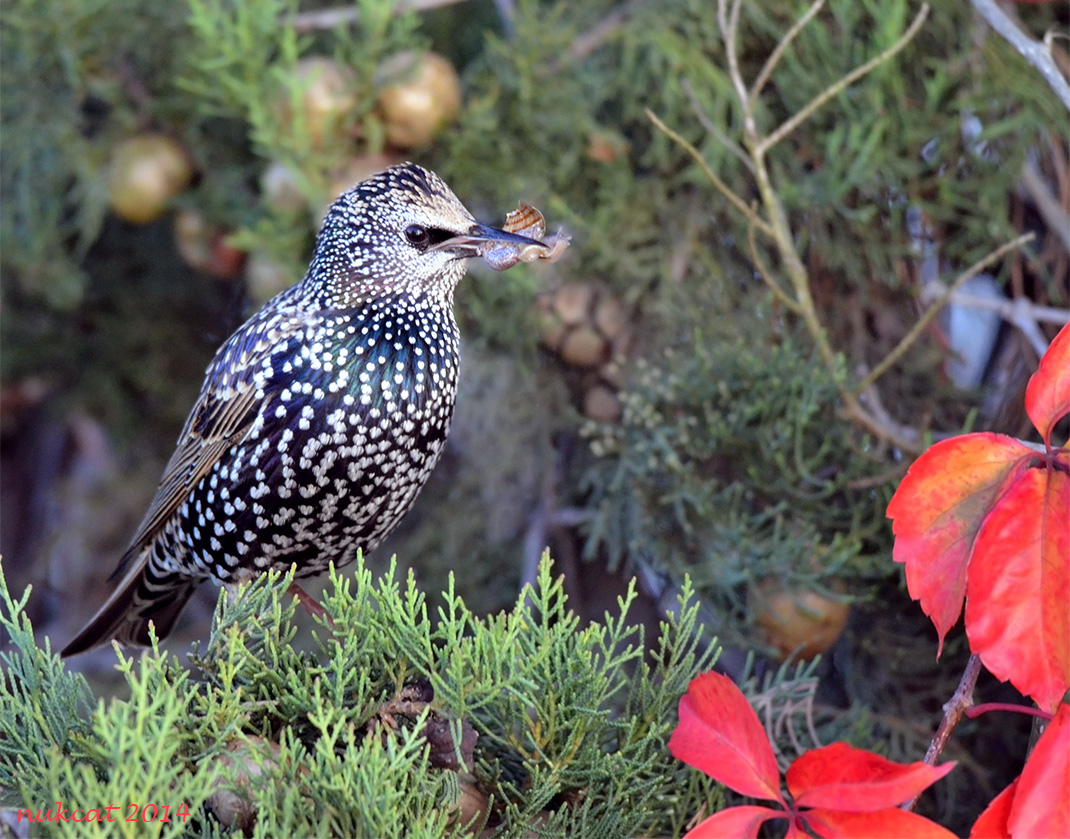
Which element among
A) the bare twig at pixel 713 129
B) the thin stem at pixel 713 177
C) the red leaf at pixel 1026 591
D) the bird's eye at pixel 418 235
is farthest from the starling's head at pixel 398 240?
the red leaf at pixel 1026 591

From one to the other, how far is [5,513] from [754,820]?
5.99 feet

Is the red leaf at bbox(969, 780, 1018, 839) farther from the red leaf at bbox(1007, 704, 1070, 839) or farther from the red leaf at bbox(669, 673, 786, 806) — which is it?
the red leaf at bbox(669, 673, 786, 806)

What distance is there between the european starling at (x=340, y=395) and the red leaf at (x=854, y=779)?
49 cm

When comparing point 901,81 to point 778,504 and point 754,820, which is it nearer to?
point 778,504

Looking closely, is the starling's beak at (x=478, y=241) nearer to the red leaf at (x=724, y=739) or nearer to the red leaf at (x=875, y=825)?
the red leaf at (x=724, y=739)

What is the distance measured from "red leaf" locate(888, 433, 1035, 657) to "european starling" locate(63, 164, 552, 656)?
0.41m

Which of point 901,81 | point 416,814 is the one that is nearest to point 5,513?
point 416,814

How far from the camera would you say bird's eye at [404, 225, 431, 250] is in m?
1.13

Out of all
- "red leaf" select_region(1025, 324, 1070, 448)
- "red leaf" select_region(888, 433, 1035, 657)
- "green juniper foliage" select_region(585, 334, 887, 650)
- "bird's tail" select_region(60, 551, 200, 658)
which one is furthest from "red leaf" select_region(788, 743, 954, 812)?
"bird's tail" select_region(60, 551, 200, 658)

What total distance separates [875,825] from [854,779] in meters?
0.03

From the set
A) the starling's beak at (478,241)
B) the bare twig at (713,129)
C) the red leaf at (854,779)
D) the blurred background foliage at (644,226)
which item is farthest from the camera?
the blurred background foliage at (644,226)

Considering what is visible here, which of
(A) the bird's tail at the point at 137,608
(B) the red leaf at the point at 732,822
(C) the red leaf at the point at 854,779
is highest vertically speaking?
(C) the red leaf at the point at 854,779

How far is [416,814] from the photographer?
840 millimetres

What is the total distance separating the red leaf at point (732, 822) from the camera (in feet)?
2.50
